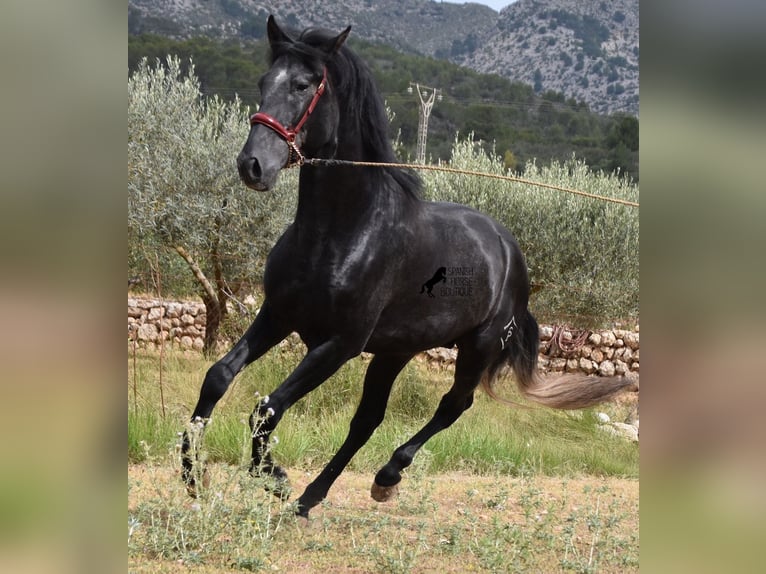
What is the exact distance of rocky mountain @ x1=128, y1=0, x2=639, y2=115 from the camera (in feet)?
72.1

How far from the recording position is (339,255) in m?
4.30

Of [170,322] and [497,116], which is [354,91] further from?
[497,116]

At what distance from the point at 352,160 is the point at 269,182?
0.73 metres

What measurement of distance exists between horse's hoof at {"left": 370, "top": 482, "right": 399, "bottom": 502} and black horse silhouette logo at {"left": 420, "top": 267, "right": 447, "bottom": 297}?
125 cm

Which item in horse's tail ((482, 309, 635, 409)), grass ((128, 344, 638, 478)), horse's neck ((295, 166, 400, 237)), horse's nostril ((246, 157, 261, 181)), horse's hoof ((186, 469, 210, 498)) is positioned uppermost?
horse's nostril ((246, 157, 261, 181))

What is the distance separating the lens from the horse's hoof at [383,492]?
5.09m

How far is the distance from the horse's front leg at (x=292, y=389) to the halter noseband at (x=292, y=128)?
94 centimetres

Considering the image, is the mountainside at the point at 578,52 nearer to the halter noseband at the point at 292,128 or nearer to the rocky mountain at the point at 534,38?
the rocky mountain at the point at 534,38

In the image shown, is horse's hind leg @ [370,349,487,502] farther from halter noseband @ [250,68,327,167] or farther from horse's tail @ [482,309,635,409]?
halter noseband @ [250,68,327,167]

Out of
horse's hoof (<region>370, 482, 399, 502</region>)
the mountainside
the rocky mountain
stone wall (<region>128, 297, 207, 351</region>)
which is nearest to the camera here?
horse's hoof (<region>370, 482, 399, 502</region>)

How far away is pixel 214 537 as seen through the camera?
3.98 meters

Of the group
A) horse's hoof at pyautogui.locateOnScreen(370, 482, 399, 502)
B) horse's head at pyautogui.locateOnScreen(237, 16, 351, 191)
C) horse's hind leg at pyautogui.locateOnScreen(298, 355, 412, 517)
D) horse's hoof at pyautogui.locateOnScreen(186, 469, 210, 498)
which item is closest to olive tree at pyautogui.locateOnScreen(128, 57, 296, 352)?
horse's hind leg at pyautogui.locateOnScreen(298, 355, 412, 517)

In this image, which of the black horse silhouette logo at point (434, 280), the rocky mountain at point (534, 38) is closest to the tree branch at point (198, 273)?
the black horse silhouette logo at point (434, 280)
